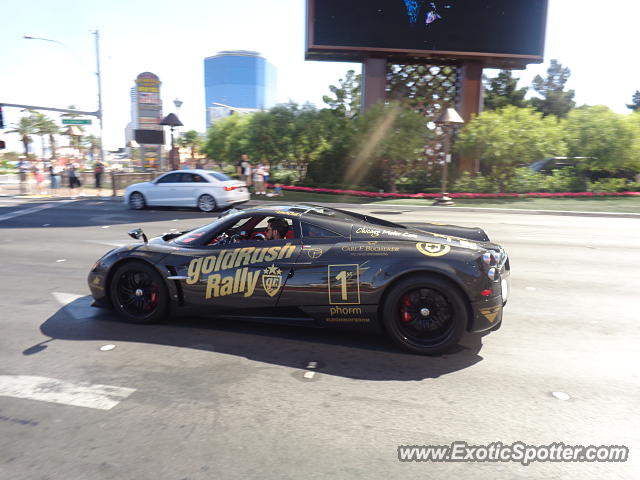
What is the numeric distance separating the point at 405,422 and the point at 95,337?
332cm

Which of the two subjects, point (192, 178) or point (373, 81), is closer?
point (192, 178)

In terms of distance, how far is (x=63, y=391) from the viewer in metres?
3.72

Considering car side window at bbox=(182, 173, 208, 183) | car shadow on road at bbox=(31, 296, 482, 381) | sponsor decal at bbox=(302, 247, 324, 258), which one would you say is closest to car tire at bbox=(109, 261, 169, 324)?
car shadow on road at bbox=(31, 296, 482, 381)

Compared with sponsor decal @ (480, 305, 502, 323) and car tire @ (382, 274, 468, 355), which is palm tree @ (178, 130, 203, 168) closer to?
car tire @ (382, 274, 468, 355)

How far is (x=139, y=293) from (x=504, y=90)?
5209 centimetres

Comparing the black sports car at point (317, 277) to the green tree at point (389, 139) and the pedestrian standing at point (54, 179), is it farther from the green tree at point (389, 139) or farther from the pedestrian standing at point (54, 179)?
the pedestrian standing at point (54, 179)

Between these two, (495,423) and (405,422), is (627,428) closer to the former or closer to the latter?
(495,423)

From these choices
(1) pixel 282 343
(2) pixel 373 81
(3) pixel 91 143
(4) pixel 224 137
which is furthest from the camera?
(3) pixel 91 143

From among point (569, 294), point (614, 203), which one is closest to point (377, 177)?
point (614, 203)

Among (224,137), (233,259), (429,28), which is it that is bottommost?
(233,259)

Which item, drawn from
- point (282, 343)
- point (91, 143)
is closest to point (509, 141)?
point (282, 343)

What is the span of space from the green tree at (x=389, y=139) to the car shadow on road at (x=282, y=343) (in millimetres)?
20307

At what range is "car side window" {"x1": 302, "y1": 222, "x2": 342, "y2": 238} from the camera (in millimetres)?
4793

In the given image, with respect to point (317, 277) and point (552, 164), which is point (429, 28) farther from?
point (317, 277)
